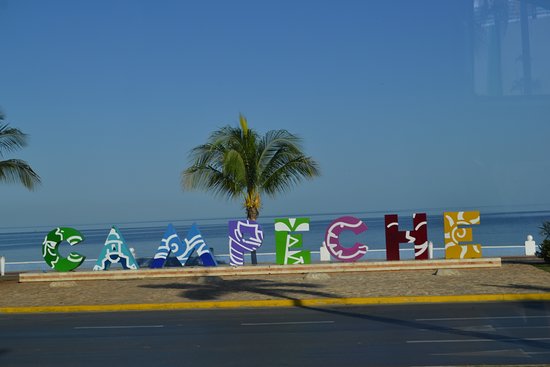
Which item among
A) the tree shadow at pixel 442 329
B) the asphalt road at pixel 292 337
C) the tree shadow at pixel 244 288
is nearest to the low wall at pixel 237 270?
the tree shadow at pixel 244 288

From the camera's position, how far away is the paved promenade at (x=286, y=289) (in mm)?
20547

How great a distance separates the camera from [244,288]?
23.4m

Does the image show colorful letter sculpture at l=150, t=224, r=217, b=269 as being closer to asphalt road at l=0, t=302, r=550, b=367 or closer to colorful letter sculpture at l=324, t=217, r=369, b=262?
colorful letter sculpture at l=324, t=217, r=369, b=262

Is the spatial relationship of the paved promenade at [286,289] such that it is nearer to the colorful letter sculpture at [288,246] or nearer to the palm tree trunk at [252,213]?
the colorful letter sculpture at [288,246]

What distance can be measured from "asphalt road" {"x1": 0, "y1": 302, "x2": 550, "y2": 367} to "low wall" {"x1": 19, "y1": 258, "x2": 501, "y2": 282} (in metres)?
7.12

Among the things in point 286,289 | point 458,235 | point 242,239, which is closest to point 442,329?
point 286,289

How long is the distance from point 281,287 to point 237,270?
4.20 meters

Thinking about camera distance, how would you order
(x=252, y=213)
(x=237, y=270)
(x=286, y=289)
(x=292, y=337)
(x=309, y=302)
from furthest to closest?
(x=252, y=213) → (x=237, y=270) → (x=286, y=289) → (x=309, y=302) → (x=292, y=337)

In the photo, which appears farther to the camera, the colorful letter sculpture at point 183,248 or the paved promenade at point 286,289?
the colorful letter sculpture at point 183,248

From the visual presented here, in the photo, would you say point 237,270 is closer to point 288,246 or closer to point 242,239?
point 242,239

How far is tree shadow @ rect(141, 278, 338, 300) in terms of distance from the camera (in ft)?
70.7

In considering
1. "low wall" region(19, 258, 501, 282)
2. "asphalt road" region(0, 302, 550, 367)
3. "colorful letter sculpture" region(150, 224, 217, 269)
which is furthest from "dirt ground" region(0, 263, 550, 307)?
"asphalt road" region(0, 302, 550, 367)

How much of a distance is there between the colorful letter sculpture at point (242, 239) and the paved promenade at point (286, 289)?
1.35m

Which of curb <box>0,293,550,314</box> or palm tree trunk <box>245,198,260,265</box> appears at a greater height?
palm tree trunk <box>245,198,260,265</box>
